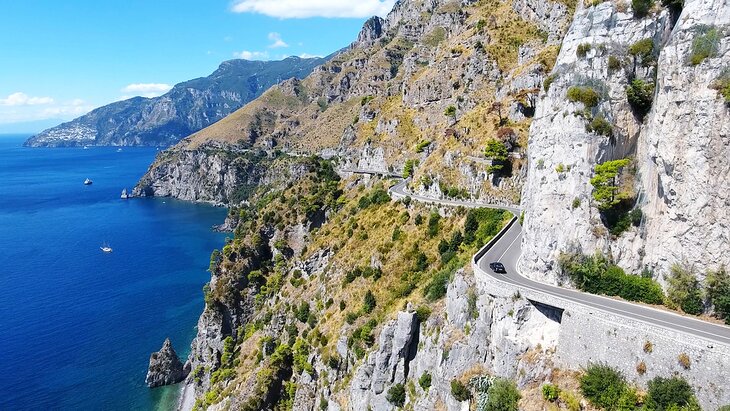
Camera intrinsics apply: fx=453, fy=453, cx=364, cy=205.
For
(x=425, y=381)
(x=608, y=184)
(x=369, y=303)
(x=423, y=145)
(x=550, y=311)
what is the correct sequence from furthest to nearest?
(x=423, y=145), (x=369, y=303), (x=425, y=381), (x=608, y=184), (x=550, y=311)

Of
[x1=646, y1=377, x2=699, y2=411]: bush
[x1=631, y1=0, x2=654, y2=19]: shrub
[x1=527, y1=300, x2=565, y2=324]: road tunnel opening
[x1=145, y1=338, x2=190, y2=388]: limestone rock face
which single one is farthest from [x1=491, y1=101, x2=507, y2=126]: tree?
[x1=145, y1=338, x2=190, y2=388]: limestone rock face

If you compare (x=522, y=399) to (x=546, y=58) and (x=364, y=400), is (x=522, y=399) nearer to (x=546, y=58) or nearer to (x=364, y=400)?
(x=364, y=400)

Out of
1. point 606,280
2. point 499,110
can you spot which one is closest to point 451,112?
point 499,110

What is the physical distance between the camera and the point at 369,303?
58219 mm

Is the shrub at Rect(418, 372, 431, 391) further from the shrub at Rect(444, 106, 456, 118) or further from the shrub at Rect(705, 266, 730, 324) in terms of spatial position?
the shrub at Rect(444, 106, 456, 118)

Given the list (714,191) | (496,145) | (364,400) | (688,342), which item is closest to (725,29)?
(714,191)

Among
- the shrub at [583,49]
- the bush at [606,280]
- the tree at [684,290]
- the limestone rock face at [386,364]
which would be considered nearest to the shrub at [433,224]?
the limestone rock face at [386,364]

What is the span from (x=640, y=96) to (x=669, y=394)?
71.0 ft

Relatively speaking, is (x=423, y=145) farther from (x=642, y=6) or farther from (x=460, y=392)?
(x=460, y=392)

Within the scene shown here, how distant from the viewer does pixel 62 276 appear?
134 meters

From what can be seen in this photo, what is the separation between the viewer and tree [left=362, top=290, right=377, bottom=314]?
57875 millimetres

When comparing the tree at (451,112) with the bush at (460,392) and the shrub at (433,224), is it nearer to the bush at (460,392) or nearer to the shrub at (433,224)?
the shrub at (433,224)

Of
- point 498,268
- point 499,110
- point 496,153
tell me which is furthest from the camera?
point 499,110

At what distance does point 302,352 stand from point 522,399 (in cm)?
3796
